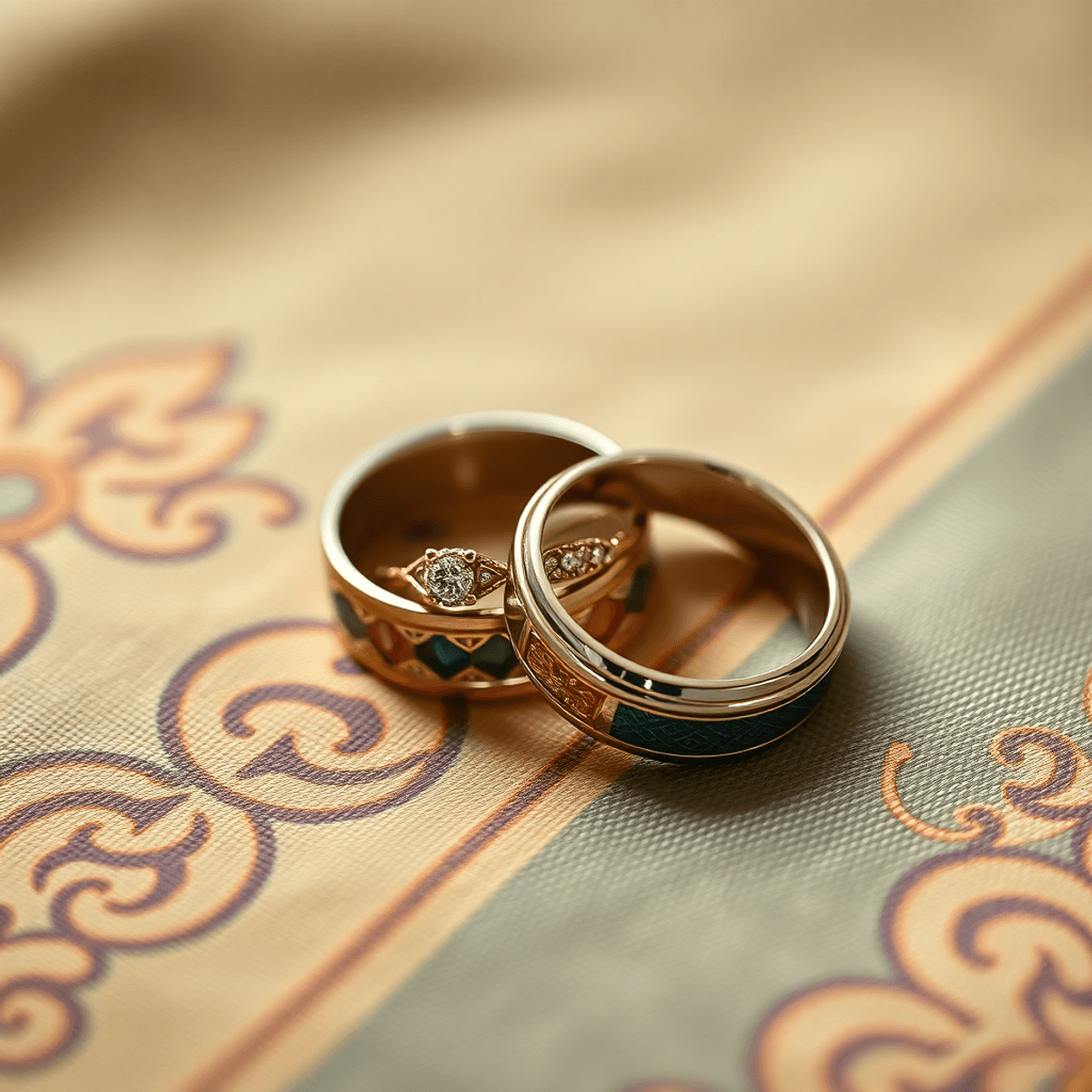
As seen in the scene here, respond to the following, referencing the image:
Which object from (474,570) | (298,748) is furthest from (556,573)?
(298,748)

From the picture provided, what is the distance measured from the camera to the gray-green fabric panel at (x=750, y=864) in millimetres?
584

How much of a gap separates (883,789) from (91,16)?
3.43 feet

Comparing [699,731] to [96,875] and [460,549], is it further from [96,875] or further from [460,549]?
[96,875]

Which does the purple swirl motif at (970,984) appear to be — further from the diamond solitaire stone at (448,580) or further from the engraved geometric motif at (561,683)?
the diamond solitaire stone at (448,580)

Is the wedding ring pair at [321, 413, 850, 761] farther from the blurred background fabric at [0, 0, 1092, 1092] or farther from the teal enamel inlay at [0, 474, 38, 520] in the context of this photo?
the teal enamel inlay at [0, 474, 38, 520]

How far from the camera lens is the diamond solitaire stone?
0.76 meters

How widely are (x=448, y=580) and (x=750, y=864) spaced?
26cm

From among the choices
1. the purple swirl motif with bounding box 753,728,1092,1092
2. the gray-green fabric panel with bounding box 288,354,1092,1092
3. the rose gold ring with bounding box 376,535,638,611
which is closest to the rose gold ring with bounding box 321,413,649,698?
the rose gold ring with bounding box 376,535,638,611

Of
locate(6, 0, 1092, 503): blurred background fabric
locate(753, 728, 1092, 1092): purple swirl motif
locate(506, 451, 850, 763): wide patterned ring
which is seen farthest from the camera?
locate(6, 0, 1092, 503): blurred background fabric

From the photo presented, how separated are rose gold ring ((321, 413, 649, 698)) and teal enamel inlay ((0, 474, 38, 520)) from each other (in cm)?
26

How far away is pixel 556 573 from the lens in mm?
773

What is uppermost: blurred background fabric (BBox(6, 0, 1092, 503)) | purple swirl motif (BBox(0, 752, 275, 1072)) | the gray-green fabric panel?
blurred background fabric (BBox(6, 0, 1092, 503))

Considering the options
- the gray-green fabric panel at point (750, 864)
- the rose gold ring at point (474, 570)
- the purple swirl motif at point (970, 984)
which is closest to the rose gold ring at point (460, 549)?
the rose gold ring at point (474, 570)

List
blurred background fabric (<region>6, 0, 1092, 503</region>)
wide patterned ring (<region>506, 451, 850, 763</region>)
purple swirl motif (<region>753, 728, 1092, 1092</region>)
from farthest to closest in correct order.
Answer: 1. blurred background fabric (<region>6, 0, 1092, 503</region>)
2. wide patterned ring (<region>506, 451, 850, 763</region>)
3. purple swirl motif (<region>753, 728, 1092, 1092</region>)
